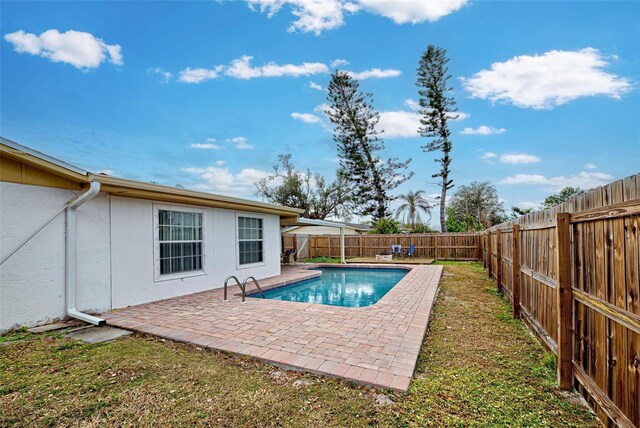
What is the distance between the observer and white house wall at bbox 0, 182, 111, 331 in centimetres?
487

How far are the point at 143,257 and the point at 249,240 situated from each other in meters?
3.63

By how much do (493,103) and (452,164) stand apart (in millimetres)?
9000

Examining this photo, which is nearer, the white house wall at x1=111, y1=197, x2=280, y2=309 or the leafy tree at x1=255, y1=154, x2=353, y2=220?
the white house wall at x1=111, y1=197, x2=280, y2=309

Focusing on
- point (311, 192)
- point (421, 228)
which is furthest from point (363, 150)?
point (421, 228)

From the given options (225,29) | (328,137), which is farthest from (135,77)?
(328,137)

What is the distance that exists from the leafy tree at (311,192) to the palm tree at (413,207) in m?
5.79

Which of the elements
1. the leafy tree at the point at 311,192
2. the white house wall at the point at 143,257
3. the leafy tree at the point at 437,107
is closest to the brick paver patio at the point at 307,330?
the white house wall at the point at 143,257

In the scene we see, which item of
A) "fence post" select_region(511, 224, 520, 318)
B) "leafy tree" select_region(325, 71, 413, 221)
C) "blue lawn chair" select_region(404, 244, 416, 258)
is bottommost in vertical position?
"blue lawn chair" select_region(404, 244, 416, 258)

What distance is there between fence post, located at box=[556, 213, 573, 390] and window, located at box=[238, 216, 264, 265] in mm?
7985

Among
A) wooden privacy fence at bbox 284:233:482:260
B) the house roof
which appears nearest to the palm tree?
wooden privacy fence at bbox 284:233:482:260

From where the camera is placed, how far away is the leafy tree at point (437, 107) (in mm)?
23516

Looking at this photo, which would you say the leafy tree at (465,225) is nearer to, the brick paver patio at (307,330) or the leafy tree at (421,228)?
the leafy tree at (421,228)

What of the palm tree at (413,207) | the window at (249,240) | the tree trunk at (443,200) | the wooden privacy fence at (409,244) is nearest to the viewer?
the window at (249,240)

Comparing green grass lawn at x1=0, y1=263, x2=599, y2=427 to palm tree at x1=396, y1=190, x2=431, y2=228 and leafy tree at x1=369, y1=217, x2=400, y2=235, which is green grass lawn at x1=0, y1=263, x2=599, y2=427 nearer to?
leafy tree at x1=369, y1=217, x2=400, y2=235
